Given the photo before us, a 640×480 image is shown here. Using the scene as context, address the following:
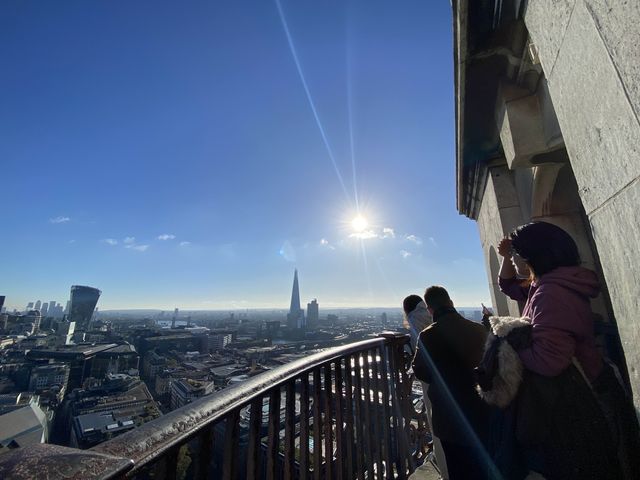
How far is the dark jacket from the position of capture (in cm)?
236

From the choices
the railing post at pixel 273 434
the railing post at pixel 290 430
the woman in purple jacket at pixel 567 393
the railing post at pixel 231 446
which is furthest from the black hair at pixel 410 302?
the railing post at pixel 231 446

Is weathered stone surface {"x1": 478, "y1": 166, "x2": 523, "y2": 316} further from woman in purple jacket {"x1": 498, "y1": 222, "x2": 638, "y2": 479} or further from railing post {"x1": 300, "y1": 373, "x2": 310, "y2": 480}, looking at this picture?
railing post {"x1": 300, "y1": 373, "x2": 310, "y2": 480}

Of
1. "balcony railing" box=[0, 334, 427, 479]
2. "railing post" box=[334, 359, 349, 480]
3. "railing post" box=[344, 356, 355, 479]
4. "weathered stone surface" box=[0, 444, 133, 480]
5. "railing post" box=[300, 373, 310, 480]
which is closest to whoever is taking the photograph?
"weathered stone surface" box=[0, 444, 133, 480]

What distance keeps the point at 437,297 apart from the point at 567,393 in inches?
55.2

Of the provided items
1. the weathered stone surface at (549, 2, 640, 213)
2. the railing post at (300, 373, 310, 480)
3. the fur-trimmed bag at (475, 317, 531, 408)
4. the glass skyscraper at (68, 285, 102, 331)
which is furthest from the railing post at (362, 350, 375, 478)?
the glass skyscraper at (68, 285, 102, 331)

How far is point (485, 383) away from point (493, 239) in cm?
353

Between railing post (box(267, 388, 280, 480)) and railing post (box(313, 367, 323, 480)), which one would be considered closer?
railing post (box(267, 388, 280, 480))

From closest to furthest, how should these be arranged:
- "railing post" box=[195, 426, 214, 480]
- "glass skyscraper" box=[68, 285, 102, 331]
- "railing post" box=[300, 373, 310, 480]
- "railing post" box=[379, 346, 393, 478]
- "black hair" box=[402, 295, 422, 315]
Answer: "railing post" box=[195, 426, 214, 480] → "railing post" box=[300, 373, 310, 480] → "railing post" box=[379, 346, 393, 478] → "black hair" box=[402, 295, 422, 315] → "glass skyscraper" box=[68, 285, 102, 331]

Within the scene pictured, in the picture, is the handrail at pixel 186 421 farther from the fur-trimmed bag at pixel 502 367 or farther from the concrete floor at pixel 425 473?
the concrete floor at pixel 425 473

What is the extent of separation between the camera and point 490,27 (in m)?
2.50

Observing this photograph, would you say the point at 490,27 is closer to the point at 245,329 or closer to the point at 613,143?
the point at 613,143

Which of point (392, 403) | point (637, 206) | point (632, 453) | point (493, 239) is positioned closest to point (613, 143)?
point (637, 206)

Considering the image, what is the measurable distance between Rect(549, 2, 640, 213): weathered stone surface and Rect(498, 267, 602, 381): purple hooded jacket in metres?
0.38

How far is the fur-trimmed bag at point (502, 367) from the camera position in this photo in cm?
147
